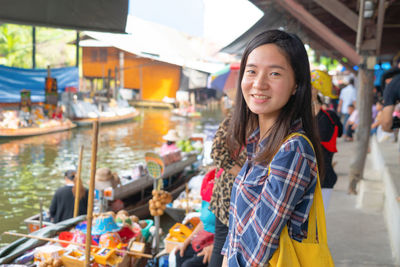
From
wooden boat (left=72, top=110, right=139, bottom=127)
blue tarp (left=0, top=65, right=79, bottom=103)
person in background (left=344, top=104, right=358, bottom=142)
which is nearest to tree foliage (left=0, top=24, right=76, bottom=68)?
wooden boat (left=72, top=110, right=139, bottom=127)

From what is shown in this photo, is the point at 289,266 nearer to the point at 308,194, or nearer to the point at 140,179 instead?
the point at 308,194

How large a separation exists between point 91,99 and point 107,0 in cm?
1721

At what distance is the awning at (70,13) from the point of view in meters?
1.89

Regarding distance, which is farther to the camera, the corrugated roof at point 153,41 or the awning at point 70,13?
the corrugated roof at point 153,41

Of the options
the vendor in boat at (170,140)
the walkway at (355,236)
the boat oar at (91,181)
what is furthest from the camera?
the vendor in boat at (170,140)

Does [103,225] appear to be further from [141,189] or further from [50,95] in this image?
[50,95]

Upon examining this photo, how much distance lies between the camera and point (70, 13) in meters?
2.04

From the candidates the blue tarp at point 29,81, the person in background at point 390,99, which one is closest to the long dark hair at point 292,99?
the person in background at point 390,99

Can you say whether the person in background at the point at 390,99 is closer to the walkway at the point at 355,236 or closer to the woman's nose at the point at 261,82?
the walkway at the point at 355,236

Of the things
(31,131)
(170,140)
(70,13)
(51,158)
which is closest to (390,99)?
(70,13)

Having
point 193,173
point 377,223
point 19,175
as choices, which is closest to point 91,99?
point 19,175

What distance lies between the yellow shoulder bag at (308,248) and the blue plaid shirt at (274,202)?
17mm

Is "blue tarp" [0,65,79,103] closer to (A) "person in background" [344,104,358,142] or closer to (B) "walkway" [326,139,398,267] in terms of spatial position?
(A) "person in background" [344,104,358,142]

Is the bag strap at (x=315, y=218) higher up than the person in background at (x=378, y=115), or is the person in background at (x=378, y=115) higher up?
the person in background at (x=378, y=115)
